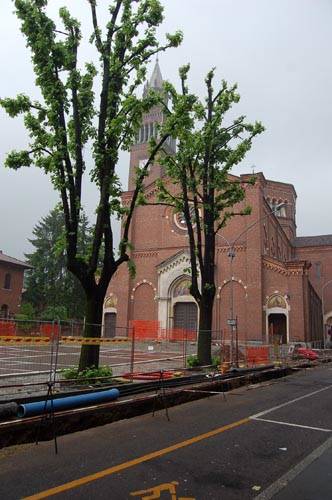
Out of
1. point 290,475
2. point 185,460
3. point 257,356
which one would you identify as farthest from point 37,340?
point 257,356

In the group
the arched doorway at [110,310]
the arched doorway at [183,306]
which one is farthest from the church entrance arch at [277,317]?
the arched doorway at [110,310]

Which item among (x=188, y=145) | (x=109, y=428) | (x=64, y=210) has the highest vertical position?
(x=188, y=145)

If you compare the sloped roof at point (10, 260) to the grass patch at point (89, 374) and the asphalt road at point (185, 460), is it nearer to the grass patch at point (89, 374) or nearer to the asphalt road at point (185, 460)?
the grass patch at point (89, 374)

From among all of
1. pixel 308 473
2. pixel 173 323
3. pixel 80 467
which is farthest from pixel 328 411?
pixel 173 323

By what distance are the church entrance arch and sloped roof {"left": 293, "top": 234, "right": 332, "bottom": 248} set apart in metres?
31.7

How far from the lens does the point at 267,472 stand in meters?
5.85

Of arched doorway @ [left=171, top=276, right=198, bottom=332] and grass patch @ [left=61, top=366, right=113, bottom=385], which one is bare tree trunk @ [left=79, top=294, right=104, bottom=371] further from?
arched doorway @ [left=171, top=276, right=198, bottom=332]

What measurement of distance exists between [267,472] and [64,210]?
9.83 meters

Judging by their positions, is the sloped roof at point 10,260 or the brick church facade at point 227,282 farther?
the sloped roof at point 10,260

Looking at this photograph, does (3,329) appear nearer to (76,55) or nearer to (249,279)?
(76,55)

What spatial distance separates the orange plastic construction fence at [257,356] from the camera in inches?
924

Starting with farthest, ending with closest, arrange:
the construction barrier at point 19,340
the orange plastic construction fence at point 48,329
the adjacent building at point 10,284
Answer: the adjacent building at point 10,284, the orange plastic construction fence at point 48,329, the construction barrier at point 19,340

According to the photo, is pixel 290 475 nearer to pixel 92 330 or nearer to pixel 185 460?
pixel 185 460

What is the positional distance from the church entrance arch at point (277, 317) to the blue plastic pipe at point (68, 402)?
30.6 metres
